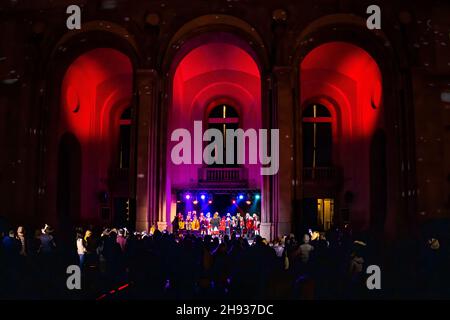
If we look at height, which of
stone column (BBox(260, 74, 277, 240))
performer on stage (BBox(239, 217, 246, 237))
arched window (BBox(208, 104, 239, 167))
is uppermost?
arched window (BBox(208, 104, 239, 167))

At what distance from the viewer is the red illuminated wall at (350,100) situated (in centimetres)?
2112

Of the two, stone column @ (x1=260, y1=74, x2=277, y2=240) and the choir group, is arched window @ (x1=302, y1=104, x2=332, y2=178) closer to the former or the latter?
the choir group


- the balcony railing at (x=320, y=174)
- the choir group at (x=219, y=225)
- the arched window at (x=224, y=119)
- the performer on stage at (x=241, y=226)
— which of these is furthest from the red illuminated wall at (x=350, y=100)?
the performer on stage at (x=241, y=226)

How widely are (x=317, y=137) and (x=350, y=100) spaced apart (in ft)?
9.30

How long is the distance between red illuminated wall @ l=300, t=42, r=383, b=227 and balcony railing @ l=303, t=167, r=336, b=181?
24.4 inches

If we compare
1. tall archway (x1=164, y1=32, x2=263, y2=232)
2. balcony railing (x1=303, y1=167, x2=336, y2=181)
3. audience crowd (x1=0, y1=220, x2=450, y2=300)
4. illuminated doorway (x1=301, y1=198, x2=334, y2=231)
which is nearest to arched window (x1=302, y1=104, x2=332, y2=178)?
balcony railing (x1=303, y1=167, x2=336, y2=181)

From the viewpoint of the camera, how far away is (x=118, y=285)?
329 inches

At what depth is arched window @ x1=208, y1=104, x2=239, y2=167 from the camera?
2573 cm

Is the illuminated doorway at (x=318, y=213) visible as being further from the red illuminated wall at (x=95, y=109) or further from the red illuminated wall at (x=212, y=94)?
the red illuminated wall at (x=95, y=109)

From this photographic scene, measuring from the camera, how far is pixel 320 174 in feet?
77.2

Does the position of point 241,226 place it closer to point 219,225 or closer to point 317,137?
point 219,225

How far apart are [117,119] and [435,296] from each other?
65.6ft

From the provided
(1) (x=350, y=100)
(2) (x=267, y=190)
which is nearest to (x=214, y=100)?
(1) (x=350, y=100)
